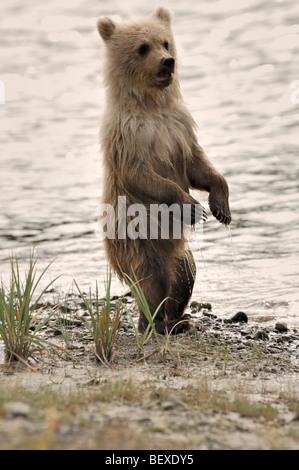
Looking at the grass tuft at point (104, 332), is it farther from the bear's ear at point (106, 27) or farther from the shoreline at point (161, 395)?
the bear's ear at point (106, 27)

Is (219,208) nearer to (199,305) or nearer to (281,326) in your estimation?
(281,326)

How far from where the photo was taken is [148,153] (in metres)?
5.71

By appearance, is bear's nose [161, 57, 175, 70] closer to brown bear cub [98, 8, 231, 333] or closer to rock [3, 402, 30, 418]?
brown bear cub [98, 8, 231, 333]

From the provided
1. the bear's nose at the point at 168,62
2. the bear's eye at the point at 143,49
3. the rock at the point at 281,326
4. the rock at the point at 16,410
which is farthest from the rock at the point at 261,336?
the rock at the point at 16,410

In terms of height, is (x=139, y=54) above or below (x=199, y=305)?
above

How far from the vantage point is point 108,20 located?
5.82m

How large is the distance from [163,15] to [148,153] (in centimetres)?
124

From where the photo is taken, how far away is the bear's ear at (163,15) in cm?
610

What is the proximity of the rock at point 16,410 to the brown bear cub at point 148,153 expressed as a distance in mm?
2140

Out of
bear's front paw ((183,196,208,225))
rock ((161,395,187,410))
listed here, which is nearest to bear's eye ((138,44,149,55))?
bear's front paw ((183,196,208,225))

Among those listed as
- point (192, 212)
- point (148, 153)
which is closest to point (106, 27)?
point (148, 153)

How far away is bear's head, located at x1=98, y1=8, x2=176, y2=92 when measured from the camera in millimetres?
5625

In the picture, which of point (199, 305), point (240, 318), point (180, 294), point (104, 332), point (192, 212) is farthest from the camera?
point (199, 305)
